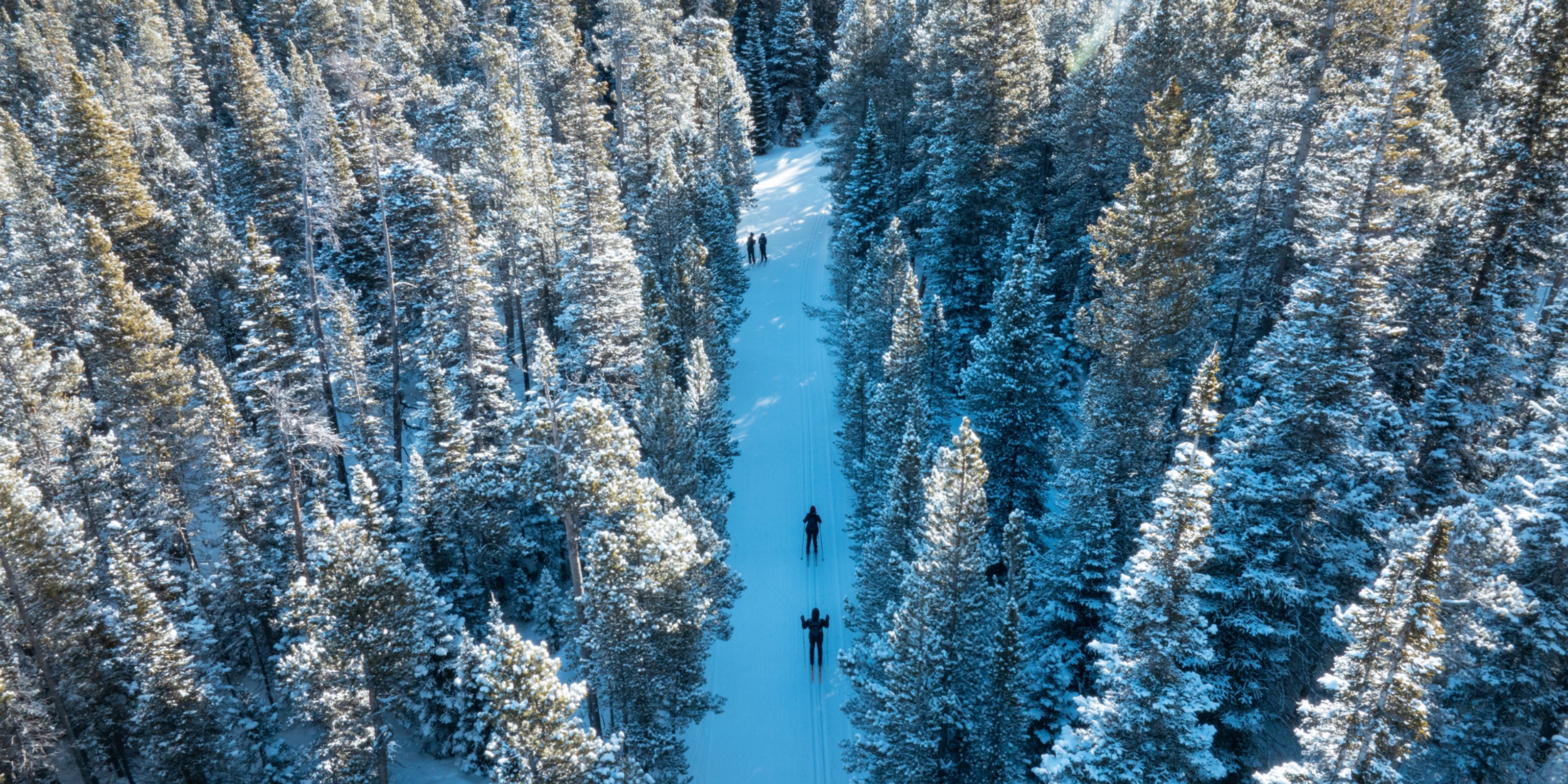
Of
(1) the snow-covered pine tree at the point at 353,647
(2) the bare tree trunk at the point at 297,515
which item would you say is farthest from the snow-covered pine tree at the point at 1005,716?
(2) the bare tree trunk at the point at 297,515

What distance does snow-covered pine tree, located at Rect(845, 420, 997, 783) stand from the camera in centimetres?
1755

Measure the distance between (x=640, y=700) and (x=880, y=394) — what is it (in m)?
12.3

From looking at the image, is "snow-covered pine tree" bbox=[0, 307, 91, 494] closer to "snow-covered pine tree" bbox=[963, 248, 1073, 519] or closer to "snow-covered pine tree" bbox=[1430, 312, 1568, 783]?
"snow-covered pine tree" bbox=[963, 248, 1073, 519]

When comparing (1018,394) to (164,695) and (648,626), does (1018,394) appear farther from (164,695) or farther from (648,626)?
(164,695)

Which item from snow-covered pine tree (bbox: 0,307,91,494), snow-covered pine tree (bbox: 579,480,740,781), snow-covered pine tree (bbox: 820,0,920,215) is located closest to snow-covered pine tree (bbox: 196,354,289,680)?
snow-covered pine tree (bbox: 0,307,91,494)

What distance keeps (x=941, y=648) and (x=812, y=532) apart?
10842mm

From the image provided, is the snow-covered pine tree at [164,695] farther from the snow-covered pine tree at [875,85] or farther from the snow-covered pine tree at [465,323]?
the snow-covered pine tree at [875,85]

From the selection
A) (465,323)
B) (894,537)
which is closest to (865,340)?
(894,537)

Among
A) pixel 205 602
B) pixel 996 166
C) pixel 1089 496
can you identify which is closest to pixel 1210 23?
pixel 996 166

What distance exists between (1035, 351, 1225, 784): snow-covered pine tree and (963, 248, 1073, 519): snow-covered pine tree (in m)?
9.62

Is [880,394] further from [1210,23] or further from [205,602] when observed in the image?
[205,602]

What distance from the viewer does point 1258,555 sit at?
1625 cm

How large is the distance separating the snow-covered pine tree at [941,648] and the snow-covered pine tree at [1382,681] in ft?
24.4

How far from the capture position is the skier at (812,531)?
92.6 feet
